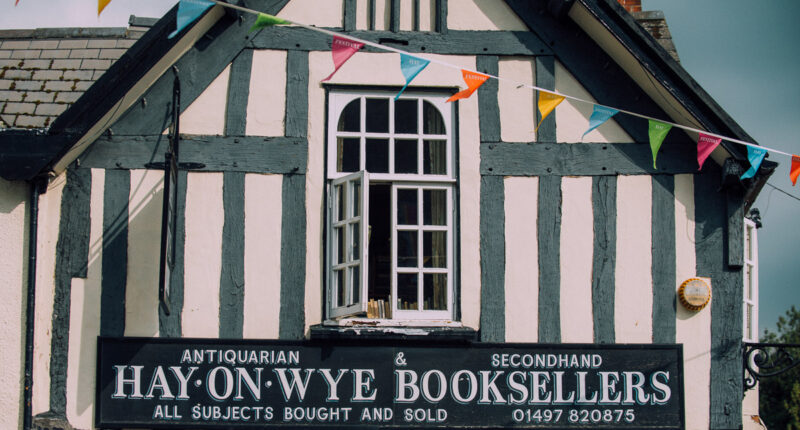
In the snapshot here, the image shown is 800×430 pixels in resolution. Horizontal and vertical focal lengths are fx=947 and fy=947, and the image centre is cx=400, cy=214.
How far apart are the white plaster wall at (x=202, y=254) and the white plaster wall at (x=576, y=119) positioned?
2539 millimetres

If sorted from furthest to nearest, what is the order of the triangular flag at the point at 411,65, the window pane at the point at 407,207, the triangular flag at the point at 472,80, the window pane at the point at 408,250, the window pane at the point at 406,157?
the window pane at the point at 407,207
the window pane at the point at 406,157
the window pane at the point at 408,250
the triangular flag at the point at 472,80
the triangular flag at the point at 411,65

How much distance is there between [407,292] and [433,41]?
188 centimetres

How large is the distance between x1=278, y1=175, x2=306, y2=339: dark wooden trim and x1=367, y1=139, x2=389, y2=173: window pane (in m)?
1.20

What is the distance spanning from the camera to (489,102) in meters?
7.01

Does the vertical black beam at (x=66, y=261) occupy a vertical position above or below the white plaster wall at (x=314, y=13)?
below

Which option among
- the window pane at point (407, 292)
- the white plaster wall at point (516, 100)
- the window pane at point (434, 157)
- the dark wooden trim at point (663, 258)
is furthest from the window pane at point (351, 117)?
the dark wooden trim at point (663, 258)

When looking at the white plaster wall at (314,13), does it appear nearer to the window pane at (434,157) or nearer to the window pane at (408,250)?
the window pane at (434,157)

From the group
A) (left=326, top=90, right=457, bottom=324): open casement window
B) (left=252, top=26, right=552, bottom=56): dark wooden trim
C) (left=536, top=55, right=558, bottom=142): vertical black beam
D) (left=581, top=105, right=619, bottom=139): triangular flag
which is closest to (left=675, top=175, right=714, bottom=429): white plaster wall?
(left=581, top=105, right=619, bottom=139): triangular flag

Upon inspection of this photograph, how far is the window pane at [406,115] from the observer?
7.09 m

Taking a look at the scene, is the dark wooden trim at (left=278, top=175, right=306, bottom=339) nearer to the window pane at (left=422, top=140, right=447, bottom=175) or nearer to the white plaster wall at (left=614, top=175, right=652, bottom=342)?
the window pane at (left=422, top=140, right=447, bottom=175)

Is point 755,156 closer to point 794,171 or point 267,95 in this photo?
point 794,171

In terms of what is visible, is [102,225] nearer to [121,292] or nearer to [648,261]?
[121,292]

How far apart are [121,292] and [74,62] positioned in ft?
7.16

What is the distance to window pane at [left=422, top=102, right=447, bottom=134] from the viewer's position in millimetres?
7043
